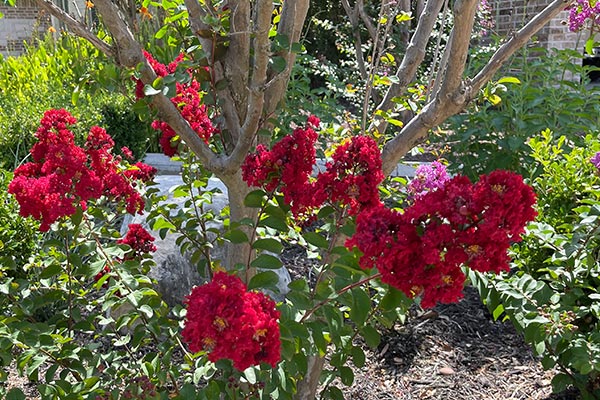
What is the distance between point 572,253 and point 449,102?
2.41ft

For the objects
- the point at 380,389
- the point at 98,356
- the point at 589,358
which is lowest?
the point at 380,389

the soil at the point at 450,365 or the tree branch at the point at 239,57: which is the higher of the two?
the tree branch at the point at 239,57

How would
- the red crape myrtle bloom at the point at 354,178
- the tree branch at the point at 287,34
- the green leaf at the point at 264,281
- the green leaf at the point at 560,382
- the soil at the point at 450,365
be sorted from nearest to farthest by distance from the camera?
the red crape myrtle bloom at the point at 354,178 < the green leaf at the point at 264,281 < the tree branch at the point at 287,34 < the green leaf at the point at 560,382 < the soil at the point at 450,365

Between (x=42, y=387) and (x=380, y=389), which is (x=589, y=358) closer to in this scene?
(x=380, y=389)

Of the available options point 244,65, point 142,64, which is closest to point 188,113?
point 244,65

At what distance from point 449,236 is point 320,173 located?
15.2 inches

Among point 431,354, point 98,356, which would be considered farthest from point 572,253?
point 98,356

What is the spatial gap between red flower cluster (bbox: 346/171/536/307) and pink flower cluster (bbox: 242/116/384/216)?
0.19 m

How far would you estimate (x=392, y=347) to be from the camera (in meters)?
2.59

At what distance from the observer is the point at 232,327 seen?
3.44 ft

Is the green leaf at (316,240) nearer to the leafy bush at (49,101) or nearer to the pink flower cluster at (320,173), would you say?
the pink flower cluster at (320,173)

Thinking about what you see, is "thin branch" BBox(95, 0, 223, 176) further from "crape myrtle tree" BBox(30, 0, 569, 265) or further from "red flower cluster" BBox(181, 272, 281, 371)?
"red flower cluster" BBox(181, 272, 281, 371)

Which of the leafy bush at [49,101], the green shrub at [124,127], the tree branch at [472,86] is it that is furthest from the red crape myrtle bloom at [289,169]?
the green shrub at [124,127]

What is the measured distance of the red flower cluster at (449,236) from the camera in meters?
1.06
